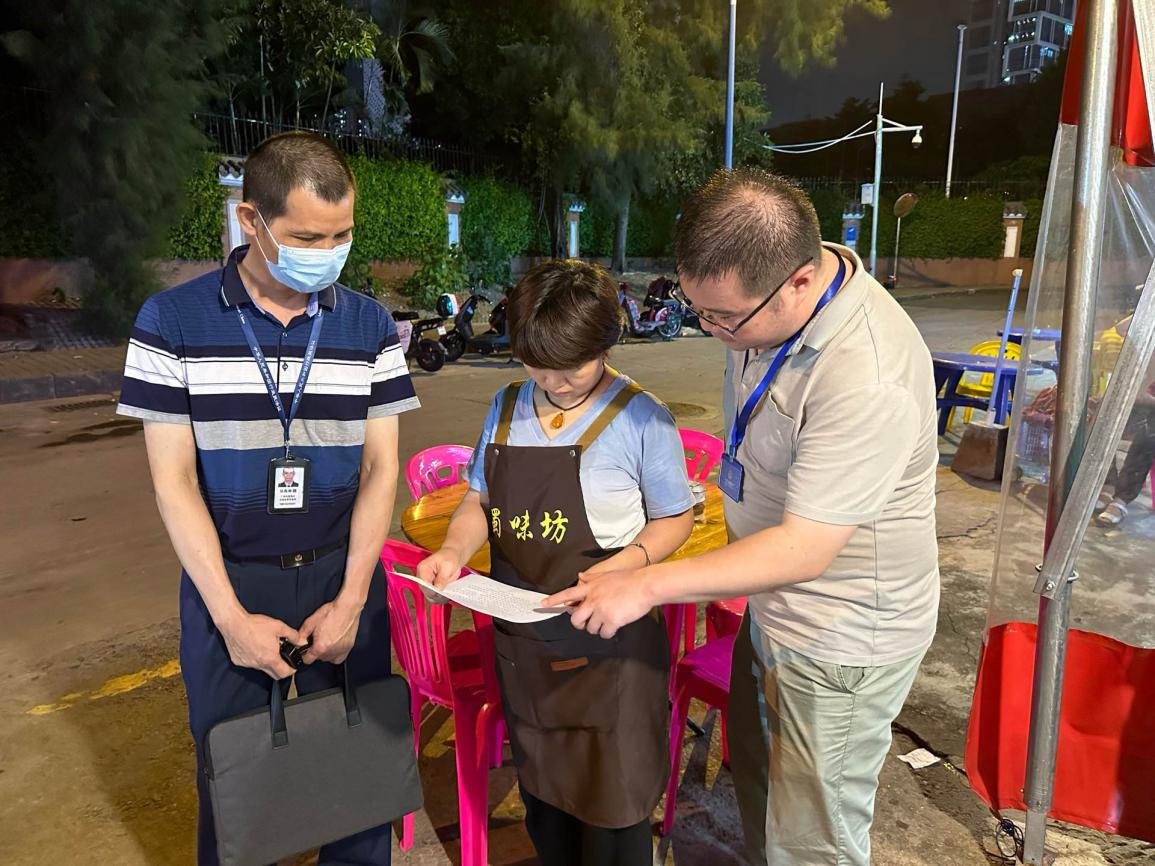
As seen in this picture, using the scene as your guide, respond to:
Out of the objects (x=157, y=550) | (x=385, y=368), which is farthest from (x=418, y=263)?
(x=385, y=368)

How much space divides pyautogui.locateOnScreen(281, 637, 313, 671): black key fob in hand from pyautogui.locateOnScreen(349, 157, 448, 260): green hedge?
1345 cm

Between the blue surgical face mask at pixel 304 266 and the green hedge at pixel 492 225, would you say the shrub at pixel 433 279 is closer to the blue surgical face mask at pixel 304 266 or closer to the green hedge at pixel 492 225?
the green hedge at pixel 492 225

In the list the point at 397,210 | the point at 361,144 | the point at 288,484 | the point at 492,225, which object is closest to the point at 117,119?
the point at 361,144

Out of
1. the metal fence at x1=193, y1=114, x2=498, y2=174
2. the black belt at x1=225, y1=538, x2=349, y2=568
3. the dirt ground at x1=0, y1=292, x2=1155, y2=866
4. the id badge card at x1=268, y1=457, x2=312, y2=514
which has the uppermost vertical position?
the metal fence at x1=193, y1=114, x2=498, y2=174

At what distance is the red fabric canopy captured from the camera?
1.69 m

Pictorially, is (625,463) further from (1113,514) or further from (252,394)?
(1113,514)

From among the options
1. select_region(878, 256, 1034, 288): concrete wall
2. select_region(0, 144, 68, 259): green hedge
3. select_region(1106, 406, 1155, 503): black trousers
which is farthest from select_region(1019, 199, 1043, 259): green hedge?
select_region(1106, 406, 1155, 503): black trousers

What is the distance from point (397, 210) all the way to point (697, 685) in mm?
14512

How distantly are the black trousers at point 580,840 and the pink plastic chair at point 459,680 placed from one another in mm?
210

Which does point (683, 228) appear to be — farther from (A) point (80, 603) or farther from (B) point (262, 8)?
(B) point (262, 8)

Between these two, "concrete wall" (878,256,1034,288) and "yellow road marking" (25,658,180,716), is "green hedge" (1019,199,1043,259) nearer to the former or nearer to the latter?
"concrete wall" (878,256,1034,288)

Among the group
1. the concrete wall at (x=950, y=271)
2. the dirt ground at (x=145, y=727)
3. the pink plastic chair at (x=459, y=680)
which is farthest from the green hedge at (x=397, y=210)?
the concrete wall at (x=950, y=271)

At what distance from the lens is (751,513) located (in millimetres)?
1569

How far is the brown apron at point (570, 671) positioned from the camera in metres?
1.71
